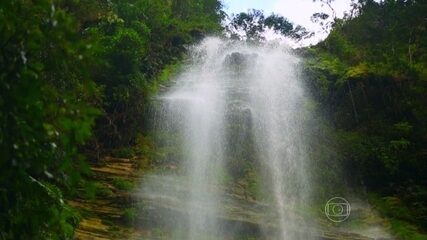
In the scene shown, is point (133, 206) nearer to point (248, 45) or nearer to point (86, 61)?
point (86, 61)

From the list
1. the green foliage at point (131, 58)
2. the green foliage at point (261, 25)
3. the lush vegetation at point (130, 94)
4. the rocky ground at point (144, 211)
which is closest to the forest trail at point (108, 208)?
the rocky ground at point (144, 211)

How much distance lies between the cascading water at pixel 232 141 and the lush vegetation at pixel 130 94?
27.2 inches

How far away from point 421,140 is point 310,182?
3279 millimetres

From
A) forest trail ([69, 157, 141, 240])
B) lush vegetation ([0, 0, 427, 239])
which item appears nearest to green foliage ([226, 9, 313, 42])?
lush vegetation ([0, 0, 427, 239])

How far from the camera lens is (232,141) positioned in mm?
13656

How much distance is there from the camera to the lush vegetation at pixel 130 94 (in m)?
3.23

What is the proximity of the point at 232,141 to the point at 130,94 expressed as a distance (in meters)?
2.92

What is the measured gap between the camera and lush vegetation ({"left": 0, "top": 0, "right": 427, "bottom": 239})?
10.6ft

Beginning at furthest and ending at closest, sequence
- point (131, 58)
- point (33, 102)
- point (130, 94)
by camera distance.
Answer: point (131, 58), point (130, 94), point (33, 102)

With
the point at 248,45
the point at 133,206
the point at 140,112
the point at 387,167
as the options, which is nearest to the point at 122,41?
the point at 140,112

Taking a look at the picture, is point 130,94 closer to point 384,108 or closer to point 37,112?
point 384,108

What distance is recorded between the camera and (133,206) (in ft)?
34.9

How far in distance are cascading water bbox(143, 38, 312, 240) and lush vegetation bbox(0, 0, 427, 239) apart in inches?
27.2

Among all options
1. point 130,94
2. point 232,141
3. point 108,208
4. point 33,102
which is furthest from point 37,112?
point 130,94
